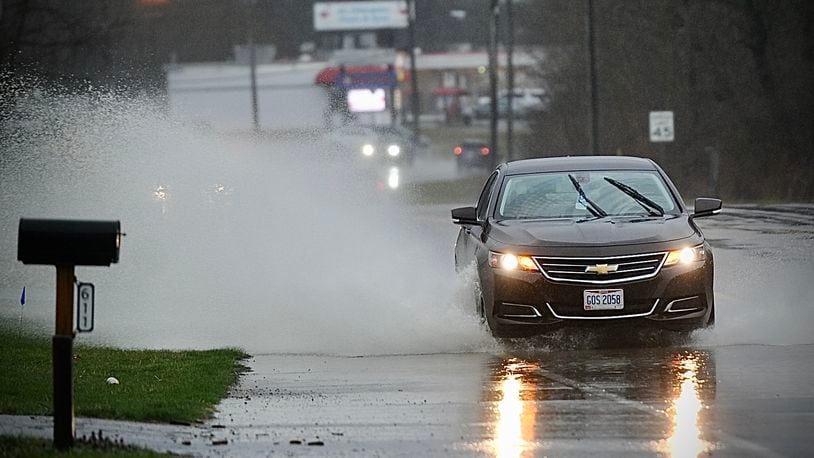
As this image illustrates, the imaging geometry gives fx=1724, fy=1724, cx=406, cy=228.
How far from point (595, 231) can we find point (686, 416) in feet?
12.6

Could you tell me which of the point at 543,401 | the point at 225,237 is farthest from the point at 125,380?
the point at 225,237

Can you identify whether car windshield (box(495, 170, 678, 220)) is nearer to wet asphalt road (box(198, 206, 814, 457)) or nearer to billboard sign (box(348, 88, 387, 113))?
wet asphalt road (box(198, 206, 814, 457))

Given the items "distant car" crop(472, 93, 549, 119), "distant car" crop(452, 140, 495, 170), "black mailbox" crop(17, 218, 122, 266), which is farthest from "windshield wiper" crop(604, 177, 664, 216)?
"distant car" crop(452, 140, 495, 170)

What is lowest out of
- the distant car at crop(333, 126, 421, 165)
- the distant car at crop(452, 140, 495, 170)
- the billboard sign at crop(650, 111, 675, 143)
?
the distant car at crop(452, 140, 495, 170)

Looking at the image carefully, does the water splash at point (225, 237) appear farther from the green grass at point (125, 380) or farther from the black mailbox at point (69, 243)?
the black mailbox at point (69, 243)

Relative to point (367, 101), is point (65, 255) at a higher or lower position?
higher

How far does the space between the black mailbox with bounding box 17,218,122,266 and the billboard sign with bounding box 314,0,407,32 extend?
3941 inches

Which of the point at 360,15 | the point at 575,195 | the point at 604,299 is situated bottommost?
the point at 604,299

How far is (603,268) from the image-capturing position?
13.4 meters

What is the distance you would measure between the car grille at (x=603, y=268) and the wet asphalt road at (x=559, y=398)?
0.61 meters

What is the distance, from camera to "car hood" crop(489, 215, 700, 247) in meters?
13.6

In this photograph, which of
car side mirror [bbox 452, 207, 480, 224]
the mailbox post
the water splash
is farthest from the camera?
the water splash

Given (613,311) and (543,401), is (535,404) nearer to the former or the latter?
(543,401)

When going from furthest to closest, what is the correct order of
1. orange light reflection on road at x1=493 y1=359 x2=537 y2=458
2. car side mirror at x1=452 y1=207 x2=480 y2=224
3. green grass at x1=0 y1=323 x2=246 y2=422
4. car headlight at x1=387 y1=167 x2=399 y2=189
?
car headlight at x1=387 y1=167 x2=399 y2=189 → car side mirror at x1=452 y1=207 x2=480 y2=224 → green grass at x1=0 y1=323 x2=246 y2=422 → orange light reflection on road at x1=493 y1=359 x2=537 y2=458
